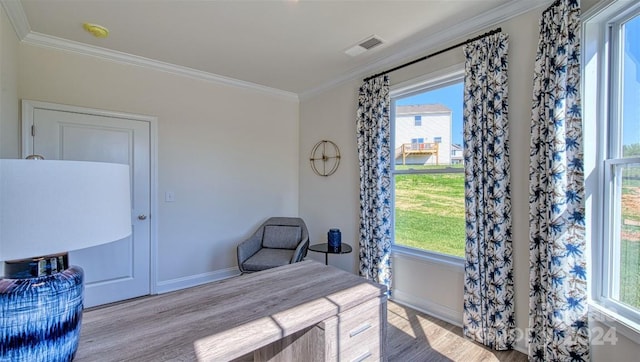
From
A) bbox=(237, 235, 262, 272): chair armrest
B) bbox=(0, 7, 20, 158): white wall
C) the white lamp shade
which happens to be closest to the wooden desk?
the white lamp shade

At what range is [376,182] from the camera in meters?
3.04

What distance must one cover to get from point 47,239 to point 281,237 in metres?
3.03

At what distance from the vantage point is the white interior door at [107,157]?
8.79ft

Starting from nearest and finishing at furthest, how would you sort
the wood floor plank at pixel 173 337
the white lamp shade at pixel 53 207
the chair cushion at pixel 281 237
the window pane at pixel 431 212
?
the white lamp shade at pixel 53 207 → the wood floor plank at pixel 173 337 → the window pane at pixel 431 212 → the chair cushion at pixel 281 237

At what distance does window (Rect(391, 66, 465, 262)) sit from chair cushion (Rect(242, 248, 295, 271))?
4.17 feet

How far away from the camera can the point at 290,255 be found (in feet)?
10.8

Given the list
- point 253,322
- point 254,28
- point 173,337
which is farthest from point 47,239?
point 254,28

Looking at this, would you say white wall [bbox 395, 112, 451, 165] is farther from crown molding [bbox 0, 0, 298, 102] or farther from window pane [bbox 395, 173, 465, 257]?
crown molding [bbox 0, 0, 298, 102]

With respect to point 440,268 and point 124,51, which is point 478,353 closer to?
point 440,268

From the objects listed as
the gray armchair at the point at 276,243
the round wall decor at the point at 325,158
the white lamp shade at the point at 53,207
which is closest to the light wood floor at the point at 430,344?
the gray armchair at the point at 276,243

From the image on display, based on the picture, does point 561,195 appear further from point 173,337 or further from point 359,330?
point 173,337

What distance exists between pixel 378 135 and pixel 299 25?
1.33m

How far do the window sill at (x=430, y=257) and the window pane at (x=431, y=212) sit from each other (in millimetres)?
42

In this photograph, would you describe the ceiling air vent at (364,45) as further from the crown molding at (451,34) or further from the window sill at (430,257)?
the window sill at (430,257)
